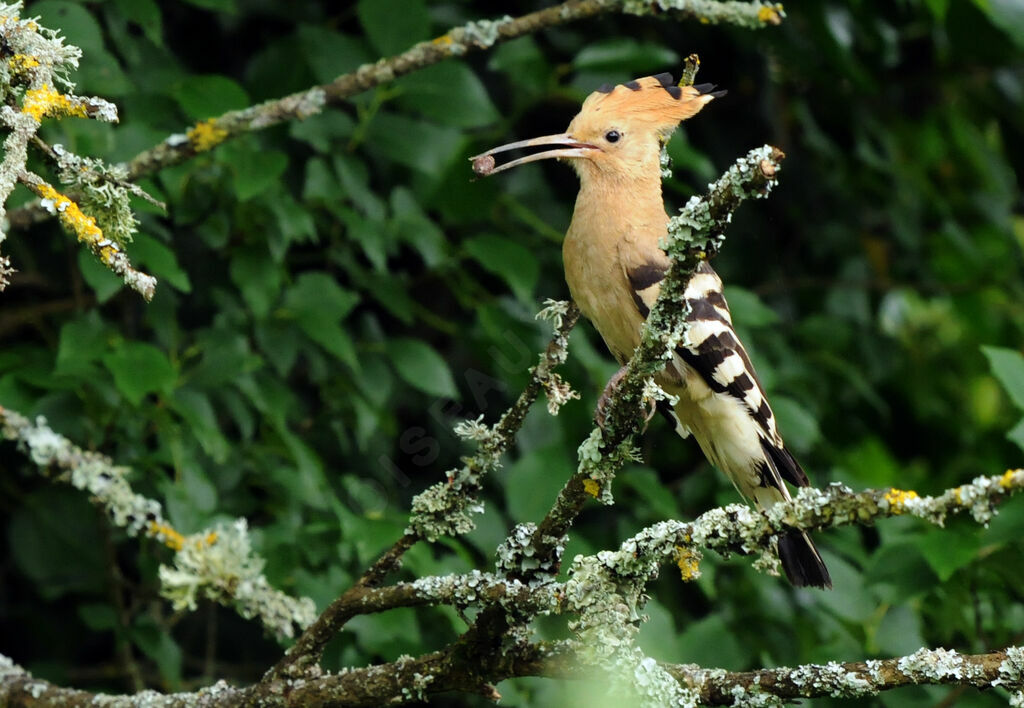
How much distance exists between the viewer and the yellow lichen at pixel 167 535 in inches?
92.7

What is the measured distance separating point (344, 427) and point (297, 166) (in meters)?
0.74

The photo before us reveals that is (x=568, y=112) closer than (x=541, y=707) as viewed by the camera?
No

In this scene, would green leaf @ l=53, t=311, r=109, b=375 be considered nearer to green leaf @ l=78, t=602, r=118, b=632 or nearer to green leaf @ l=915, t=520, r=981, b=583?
green leaf @ l=78, t=602, r=118, b=632

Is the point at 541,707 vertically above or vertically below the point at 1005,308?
below

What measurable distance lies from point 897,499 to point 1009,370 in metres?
1.46

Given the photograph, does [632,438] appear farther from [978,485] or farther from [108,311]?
[108,311]

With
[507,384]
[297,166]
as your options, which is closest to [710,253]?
[507,384]

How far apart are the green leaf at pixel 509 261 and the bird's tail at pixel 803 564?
3.20ft

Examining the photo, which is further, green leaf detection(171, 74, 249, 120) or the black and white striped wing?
green leaf detection(171, 74, 249, 120)

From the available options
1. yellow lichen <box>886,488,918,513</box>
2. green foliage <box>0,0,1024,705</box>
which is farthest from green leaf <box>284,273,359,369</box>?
yellow lichen <box>886,488,918,513</box>

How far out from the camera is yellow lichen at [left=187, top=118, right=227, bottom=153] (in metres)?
2.46

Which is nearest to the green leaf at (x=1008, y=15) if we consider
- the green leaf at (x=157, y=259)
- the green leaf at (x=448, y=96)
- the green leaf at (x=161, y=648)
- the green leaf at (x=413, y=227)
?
the green leaf at (x=448, y=96)

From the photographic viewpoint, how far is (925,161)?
4586 millimetres

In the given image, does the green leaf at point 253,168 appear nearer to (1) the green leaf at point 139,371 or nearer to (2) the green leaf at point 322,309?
(2) the green leaf at point 322,309
